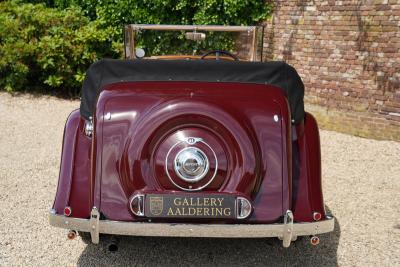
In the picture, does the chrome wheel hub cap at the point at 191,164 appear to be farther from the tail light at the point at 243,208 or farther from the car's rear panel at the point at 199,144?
the tail light at the point at 243,208

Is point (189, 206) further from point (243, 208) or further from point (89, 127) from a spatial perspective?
point (89, 127)

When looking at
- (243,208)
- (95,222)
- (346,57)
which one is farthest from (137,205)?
(346,57)

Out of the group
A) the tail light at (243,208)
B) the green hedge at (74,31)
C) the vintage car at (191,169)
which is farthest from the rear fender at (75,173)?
the green hedge at (74,31)

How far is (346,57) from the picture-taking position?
7.64 meters

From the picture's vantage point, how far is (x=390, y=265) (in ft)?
12.2

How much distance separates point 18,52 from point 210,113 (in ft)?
23.2

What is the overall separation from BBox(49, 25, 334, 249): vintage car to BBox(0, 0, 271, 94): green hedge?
5686 mm

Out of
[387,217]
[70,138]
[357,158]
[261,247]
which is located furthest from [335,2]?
[70,138]

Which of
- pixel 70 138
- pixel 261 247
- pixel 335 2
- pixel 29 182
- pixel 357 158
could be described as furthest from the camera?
pixel 335 2

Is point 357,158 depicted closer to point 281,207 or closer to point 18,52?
point 281,207

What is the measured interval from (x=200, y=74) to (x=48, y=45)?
6.55 metres

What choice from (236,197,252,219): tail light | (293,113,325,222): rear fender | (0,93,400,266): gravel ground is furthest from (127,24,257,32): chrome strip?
(236,197,252,219): tail light

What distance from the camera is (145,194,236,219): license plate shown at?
3.04 metres

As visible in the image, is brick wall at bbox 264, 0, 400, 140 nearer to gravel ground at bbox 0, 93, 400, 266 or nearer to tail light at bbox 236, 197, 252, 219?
gravel ground at bbox 0, 93, 400, 266
